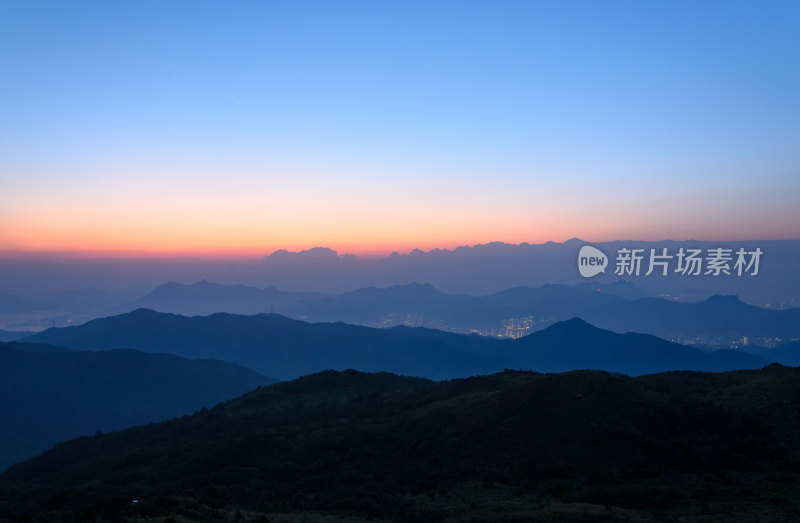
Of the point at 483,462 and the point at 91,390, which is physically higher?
the point at 483,462

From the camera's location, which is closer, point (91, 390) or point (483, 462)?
point (483, 462)

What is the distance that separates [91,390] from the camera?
378 ft

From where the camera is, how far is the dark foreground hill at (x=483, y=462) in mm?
21453

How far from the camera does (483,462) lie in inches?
1210

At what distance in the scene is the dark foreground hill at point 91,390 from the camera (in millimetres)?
93812

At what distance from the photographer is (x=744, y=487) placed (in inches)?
896

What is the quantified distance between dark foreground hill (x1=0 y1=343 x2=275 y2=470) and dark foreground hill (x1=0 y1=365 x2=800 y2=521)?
51.8 meters

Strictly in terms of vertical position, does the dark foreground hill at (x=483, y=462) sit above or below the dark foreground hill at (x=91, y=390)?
above

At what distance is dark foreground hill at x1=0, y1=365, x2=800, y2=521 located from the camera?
2145 cm

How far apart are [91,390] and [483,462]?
11670 cm

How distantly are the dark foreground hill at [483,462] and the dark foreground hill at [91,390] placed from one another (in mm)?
51770

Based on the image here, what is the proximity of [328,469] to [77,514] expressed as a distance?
17157 millimetres

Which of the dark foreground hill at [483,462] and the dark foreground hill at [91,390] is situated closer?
the dark foreground hill at [483,462]

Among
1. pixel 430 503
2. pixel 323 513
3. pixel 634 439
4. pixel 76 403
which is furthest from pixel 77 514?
pixel 76 403
